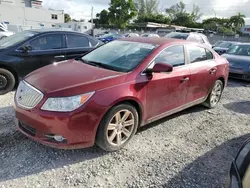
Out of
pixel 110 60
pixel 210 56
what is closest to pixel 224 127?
pixel 210 56

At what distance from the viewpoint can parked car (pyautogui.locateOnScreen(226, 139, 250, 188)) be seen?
65.4 inches

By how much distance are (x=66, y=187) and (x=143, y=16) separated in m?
70.8

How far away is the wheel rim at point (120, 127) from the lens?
307 centimetres

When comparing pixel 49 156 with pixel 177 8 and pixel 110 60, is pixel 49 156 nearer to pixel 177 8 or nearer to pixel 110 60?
pixel 110 60

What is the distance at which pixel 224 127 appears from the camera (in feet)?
14.2

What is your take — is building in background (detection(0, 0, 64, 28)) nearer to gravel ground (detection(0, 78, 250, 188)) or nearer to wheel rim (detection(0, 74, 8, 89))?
wheel rim (detection(0, 74, 8, 89))

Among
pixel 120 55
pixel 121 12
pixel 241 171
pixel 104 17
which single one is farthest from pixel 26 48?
pixel 104 17

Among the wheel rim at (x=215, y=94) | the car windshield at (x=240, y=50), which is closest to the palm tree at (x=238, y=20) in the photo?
the car windshield at (x=240, y=50)

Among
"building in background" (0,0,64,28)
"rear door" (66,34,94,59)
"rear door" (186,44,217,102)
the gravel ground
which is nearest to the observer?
the gravel ground

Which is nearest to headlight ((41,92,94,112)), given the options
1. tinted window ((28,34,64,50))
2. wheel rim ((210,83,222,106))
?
tinted window ((28,34,64,50))

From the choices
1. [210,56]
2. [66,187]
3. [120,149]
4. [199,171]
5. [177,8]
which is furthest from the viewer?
[177,8]

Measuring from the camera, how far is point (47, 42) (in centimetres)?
564

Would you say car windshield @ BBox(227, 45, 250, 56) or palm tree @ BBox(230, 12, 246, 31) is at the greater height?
palm tree @ BBox(230, 12, 246, 31)

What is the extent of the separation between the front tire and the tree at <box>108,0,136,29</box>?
45.6 m
